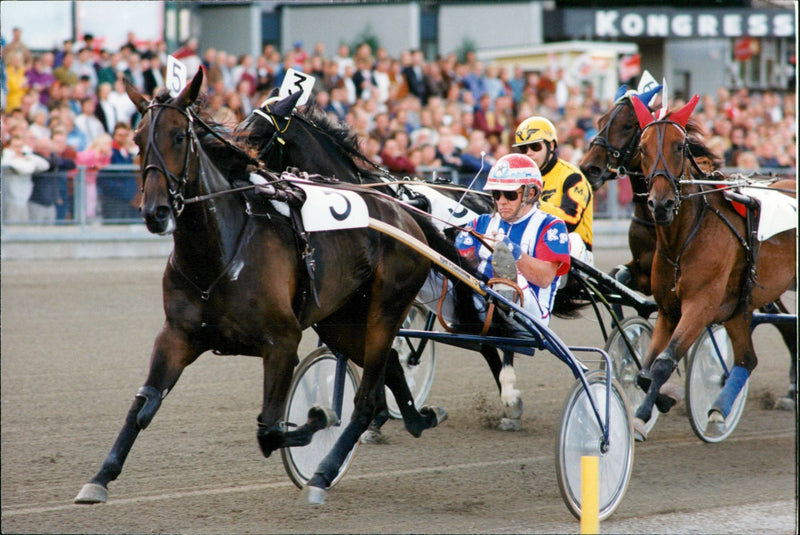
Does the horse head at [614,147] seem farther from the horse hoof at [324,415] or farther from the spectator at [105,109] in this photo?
the spectator at [105,109]

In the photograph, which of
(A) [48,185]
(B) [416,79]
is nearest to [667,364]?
(A) [48,185]

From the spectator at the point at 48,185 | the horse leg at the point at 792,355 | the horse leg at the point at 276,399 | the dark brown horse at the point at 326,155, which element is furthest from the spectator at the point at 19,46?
the horse leg at the point at 276,399

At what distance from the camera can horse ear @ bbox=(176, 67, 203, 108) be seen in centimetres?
409

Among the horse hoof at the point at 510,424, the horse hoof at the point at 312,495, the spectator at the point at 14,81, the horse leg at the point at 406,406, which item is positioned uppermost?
the spectator at the point at 14,81

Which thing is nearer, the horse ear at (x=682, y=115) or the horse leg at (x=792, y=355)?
the horse ear at (x=682, y=115)

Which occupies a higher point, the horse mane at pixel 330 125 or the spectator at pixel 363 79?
the spectator at pixel 363 79

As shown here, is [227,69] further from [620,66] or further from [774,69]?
[774,69]

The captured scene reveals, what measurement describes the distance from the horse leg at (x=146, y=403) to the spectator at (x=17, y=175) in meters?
8.78

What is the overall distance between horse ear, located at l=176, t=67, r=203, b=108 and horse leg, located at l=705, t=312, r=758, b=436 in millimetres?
3610

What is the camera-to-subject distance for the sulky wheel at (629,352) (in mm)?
6469

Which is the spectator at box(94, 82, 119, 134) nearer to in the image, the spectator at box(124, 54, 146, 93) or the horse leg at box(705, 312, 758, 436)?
the spectator at box(124, 54, 146, 93)

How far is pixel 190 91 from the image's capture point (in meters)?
4.11

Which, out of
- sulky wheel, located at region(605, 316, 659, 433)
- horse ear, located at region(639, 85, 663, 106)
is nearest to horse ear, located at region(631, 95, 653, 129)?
horse ear, located at region(639, 85, 663, 106)

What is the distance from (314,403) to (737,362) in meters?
2.68
